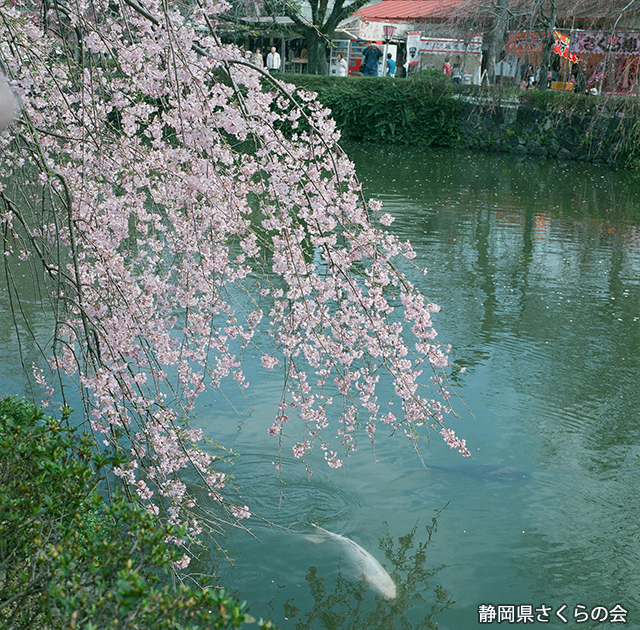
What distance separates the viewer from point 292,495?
4.90 metres

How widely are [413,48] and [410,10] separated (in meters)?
3.38

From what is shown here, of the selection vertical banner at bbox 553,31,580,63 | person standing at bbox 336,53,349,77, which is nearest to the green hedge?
vertical banner at bbox 553,31,580,63

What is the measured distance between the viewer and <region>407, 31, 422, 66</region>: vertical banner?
2408 cm

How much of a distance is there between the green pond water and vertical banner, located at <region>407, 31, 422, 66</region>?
667 inches

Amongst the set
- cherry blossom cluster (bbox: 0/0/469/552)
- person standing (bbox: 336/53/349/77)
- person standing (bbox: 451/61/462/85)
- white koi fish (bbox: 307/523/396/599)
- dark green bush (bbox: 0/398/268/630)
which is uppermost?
person standing (bbox: 336/53/349/77)

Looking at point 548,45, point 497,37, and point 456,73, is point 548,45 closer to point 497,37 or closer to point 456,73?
point 497,37

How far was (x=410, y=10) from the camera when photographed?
2691 centimetres

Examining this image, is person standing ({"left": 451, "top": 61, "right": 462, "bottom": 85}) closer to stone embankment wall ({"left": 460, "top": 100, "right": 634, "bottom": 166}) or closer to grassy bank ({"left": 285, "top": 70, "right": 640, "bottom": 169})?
grassy bank ({"left": 285, "top": 70, "right": 640, "bottom": 169})

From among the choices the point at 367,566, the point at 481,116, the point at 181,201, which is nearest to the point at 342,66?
the point at 481,116

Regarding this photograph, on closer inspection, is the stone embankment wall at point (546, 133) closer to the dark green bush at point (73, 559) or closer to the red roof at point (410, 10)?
the red roof at point (410, 10)

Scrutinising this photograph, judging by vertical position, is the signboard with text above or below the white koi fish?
above

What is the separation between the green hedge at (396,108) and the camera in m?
21.8

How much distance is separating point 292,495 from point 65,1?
3.30m

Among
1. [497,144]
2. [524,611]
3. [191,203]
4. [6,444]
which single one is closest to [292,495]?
[524,611]
